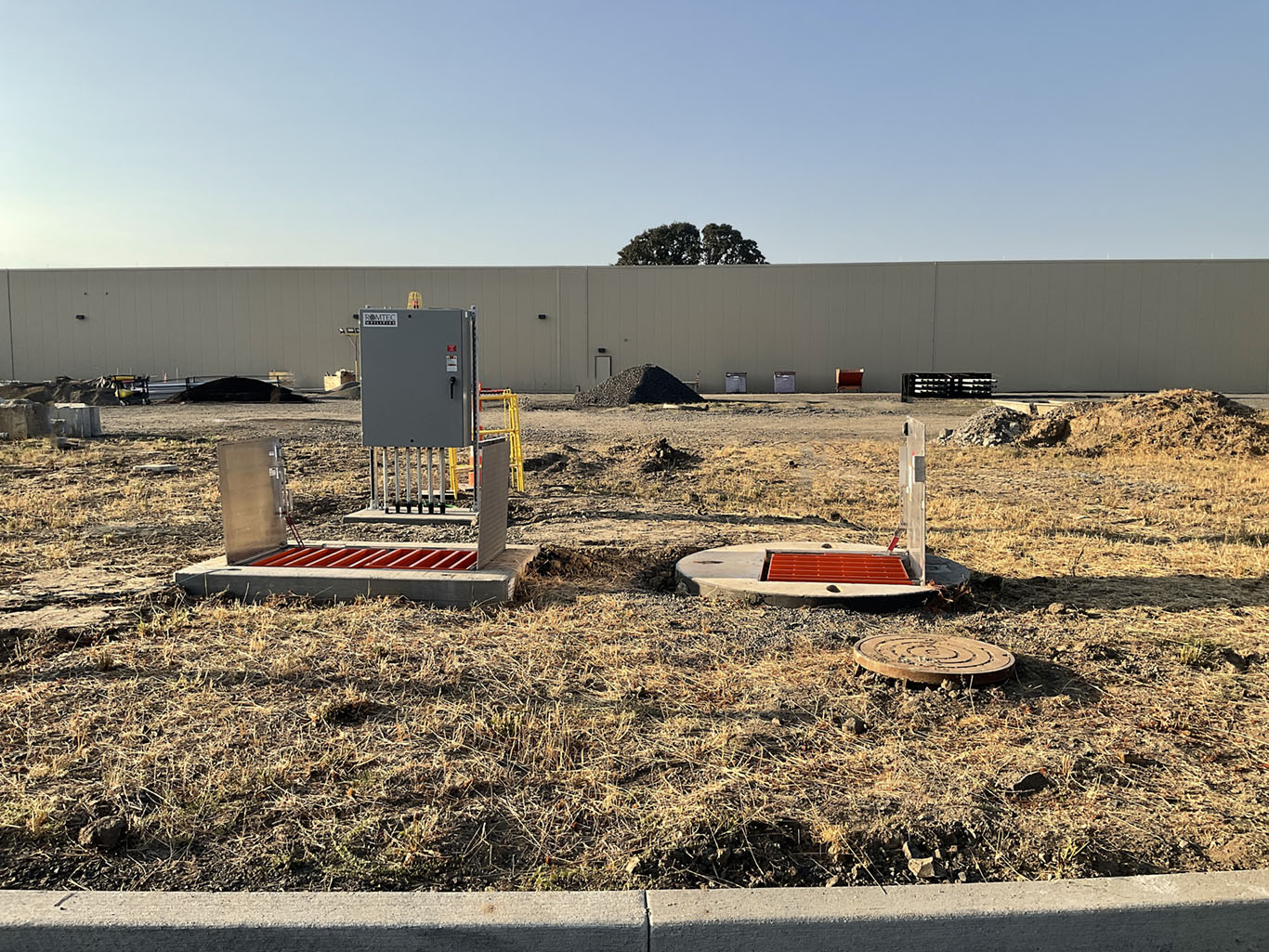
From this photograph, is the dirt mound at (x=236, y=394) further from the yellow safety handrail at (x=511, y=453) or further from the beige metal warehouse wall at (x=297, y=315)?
the yellow safety handrail at (x=511, y=453)

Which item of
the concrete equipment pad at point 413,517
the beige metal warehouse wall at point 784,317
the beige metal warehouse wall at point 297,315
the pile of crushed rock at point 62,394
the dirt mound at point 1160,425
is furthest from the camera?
the beige metal warehouse wall at point 297,315

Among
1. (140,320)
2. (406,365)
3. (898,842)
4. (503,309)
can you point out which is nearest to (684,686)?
(898,842)

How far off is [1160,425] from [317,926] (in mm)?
17630

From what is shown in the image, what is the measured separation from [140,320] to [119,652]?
4734cm

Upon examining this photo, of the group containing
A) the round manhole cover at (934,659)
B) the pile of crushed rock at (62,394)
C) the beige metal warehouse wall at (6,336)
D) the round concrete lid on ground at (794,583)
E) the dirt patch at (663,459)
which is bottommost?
the round manhole cover at (934,659)

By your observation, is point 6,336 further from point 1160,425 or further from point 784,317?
point 1160,425

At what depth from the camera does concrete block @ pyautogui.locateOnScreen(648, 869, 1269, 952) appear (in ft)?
7.79

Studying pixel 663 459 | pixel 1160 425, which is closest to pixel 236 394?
pixel 663 459

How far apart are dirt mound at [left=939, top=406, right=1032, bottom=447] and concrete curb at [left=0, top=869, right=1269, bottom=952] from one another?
16.3 m

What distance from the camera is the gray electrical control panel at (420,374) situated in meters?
8.15

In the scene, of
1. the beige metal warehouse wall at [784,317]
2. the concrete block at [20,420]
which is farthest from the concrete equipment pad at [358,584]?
the beige metal warehouse wall at [784,317]

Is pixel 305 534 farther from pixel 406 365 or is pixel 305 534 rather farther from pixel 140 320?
pixel 140 320

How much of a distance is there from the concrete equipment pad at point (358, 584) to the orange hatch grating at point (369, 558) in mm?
273

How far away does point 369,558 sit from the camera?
6.64 metres
